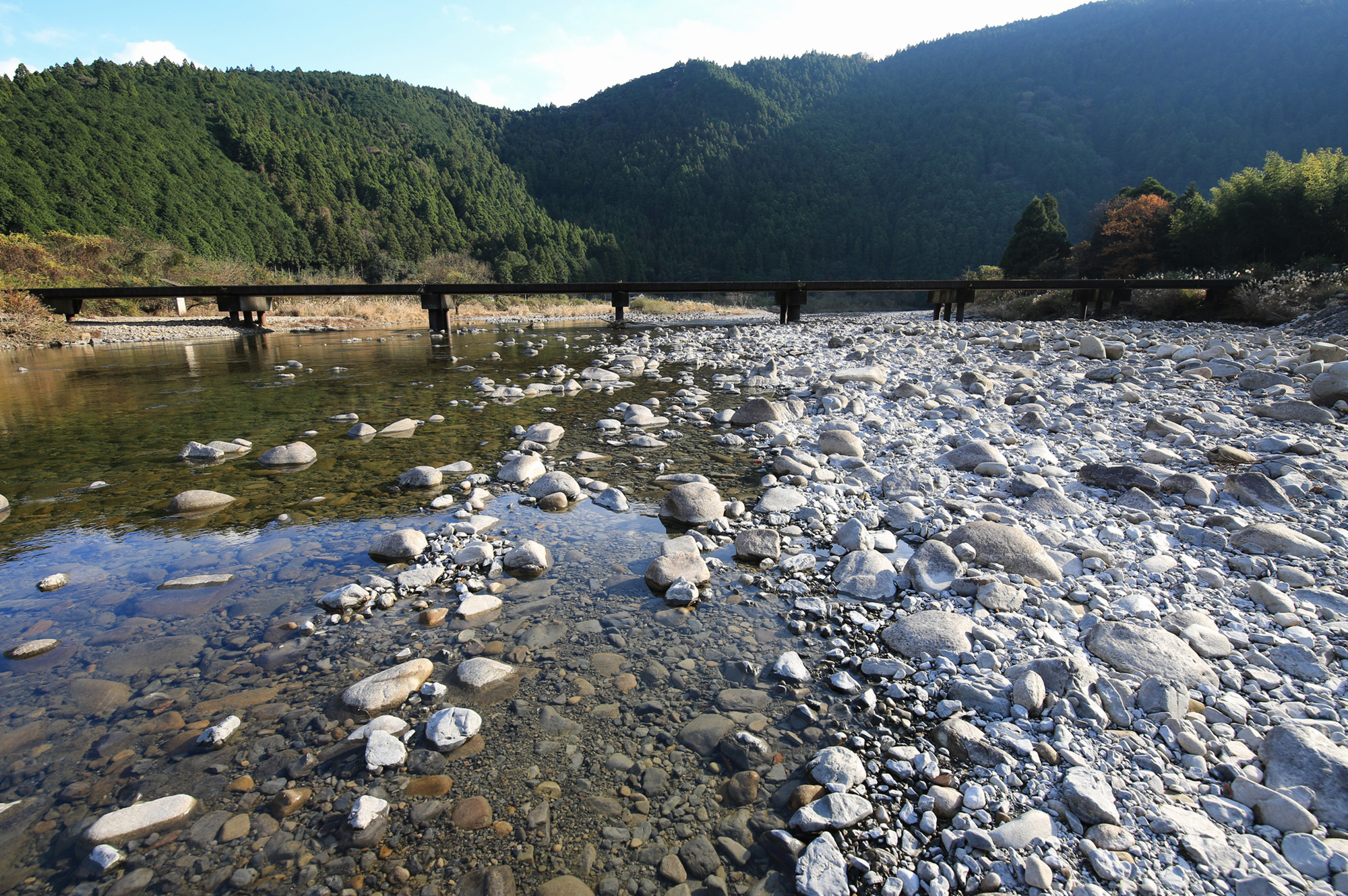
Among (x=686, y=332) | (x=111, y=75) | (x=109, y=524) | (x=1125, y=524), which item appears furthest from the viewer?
(x=111, y=75)

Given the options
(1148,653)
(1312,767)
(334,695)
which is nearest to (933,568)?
(1148,653)

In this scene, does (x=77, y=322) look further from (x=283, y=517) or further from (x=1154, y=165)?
(x=1154, y=165)

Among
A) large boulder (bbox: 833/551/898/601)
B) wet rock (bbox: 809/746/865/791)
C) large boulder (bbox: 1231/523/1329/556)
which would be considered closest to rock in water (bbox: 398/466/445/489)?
large boulder (bbox: 833/551/898/601)

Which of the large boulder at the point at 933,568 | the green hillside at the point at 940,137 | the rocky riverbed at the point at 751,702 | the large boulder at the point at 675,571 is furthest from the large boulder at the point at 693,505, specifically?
the green hillside at the point at 940,137

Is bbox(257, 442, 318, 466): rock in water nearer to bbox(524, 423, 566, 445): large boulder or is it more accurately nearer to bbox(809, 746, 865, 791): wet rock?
bbox(524, 423, 566, 445): large boulder

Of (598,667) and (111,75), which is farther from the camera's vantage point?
(111,75)

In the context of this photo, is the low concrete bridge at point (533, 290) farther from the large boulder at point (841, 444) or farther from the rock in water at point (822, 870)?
the rock in water at point (822, 870)

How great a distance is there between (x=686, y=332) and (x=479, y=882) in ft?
75.9

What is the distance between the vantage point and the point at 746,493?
4.86 metres

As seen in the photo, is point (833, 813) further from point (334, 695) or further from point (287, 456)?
point (287, 456)

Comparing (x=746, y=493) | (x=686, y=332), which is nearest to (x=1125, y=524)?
(x=746, y=493)

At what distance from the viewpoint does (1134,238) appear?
3384 cm

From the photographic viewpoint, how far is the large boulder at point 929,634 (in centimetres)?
263

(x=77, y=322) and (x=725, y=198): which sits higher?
(x=725, y=198)
